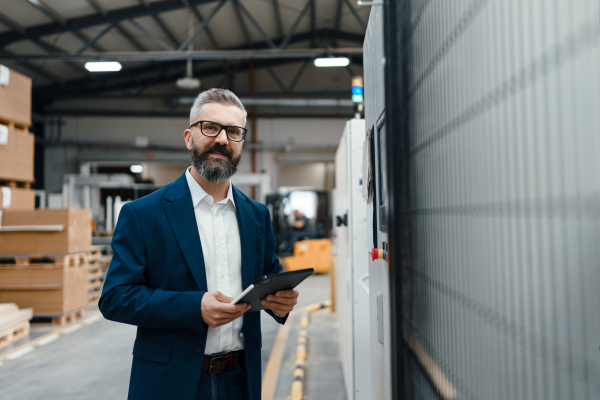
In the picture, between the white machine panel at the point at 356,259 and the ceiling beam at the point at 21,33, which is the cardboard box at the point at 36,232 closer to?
the white machine panel at the point at 356,259

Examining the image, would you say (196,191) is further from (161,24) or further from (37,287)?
(161,24)

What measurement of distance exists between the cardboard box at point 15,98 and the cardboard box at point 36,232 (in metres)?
1.42

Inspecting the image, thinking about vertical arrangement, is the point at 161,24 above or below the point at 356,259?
above

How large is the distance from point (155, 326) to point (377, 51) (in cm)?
138

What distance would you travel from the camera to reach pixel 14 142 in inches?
241

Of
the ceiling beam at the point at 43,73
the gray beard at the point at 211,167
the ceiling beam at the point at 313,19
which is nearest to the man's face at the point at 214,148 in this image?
the gray beard at the point at 211,167

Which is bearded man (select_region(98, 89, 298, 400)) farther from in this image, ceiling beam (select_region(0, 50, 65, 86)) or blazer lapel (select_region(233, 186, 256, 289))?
ceiling beam (select_region(0, 50, 65, 86))

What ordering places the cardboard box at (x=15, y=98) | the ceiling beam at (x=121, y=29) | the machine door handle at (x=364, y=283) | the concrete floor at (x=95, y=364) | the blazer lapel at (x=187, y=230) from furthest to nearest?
the ceiling beam at (x=121, y=29) → the cardboard box at (x=15, y=98) → the concrete floor at (x=95, y=364) → the machine door handle at (x=364, y=283) → the blazer lapel at (x=187, y=230)

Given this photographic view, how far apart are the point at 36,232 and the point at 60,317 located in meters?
1.36

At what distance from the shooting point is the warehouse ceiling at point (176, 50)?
31.4 ft

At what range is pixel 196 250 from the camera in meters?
1.66

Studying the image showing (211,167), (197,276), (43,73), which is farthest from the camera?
(43,73)

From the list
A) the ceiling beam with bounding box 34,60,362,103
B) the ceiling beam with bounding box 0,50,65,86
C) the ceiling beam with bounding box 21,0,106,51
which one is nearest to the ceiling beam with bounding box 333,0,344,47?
the ceiling beam with bounding box 34,60,362,103

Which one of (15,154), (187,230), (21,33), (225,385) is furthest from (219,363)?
(21,33)
